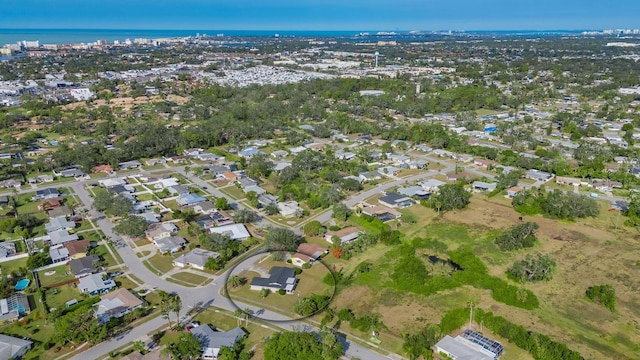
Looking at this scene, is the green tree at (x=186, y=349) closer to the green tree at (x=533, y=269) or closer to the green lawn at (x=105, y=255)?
the green lawn at (x=105, y=255)

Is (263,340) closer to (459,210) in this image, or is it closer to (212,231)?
(212,231)

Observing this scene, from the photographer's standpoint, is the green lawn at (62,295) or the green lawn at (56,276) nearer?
the green lawn at (62,295)

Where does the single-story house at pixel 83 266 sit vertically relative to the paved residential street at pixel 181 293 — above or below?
above

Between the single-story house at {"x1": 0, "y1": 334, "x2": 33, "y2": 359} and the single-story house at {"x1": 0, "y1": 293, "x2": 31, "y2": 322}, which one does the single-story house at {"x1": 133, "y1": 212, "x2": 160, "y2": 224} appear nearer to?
the single-story house at {"x1": 0, "y1": 293, "x2": 31, "y2": 322}

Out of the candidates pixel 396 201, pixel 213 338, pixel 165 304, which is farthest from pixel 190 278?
pixel 396 201

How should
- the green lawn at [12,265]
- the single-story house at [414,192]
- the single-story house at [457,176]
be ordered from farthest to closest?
the single-story house at [457,176] < the single-story house at [414,192] < the green lawn at [12,265]

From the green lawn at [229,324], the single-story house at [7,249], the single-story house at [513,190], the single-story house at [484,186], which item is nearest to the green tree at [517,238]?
the single-story house at [513,190]

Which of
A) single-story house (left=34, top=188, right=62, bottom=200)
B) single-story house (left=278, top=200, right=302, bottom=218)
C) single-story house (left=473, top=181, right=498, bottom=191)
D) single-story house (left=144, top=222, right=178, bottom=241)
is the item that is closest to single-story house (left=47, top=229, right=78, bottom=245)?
single-story house (left=144, top=222, right=178, bottom=241)
